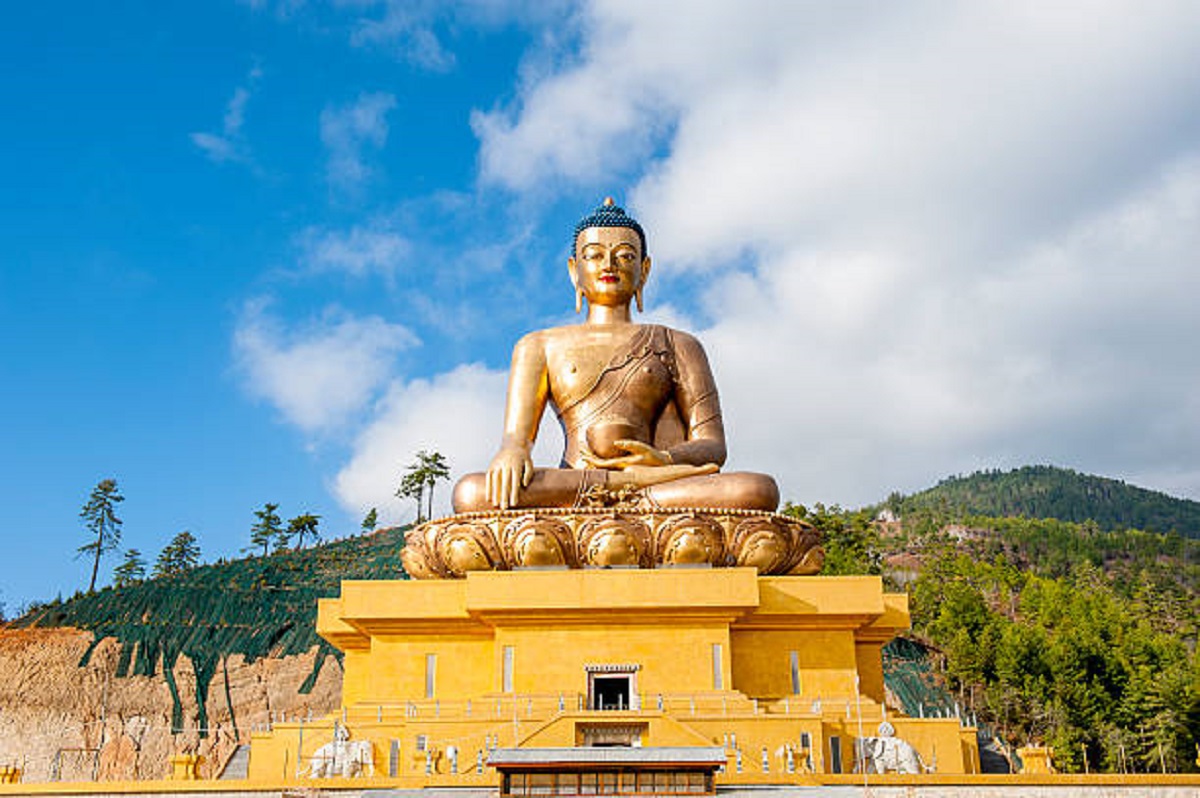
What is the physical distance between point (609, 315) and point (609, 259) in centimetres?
89

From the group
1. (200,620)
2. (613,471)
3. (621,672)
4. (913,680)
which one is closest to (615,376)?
(613,471)

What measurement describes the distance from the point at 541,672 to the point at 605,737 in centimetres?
197

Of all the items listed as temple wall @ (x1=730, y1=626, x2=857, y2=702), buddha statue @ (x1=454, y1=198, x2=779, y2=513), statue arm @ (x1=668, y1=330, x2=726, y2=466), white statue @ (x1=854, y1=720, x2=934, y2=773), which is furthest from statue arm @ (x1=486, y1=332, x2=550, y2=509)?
white statue @ (x1=854, y1=720, x2=934, y2=773)

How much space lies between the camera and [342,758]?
1243cm

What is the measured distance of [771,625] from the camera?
14289mm

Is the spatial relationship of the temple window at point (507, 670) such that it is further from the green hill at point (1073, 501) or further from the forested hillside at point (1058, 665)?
the green hill at point (1073, 501)

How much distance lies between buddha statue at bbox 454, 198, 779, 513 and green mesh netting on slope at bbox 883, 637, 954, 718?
1098 centimetres

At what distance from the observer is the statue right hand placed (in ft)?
49.8

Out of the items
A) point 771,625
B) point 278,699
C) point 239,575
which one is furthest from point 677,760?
point 239,575

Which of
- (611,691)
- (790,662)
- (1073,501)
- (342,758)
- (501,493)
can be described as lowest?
(342,758)

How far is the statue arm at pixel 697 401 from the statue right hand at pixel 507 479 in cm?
233

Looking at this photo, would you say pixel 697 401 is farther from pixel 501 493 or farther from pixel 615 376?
pixel 501 493

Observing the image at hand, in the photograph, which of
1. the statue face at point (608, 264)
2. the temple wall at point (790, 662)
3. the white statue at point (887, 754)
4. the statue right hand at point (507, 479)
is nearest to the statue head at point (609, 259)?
the statue face at point (608, 264)

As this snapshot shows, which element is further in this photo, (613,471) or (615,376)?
(615,376)
